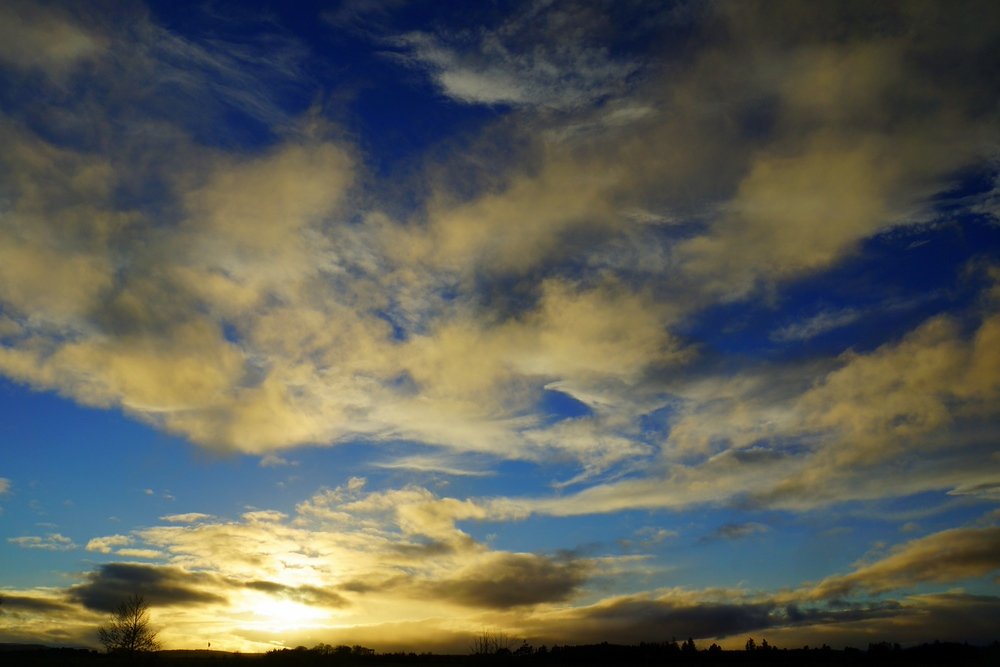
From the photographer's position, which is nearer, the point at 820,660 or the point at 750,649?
the point at 820,660

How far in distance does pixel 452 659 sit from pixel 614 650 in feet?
106

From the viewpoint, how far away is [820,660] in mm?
89188

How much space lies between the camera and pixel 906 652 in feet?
292

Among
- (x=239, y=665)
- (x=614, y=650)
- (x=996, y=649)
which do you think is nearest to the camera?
(x=996, y=649)

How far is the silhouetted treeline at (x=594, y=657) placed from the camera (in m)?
86.9

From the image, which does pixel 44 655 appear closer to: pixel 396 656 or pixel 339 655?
pixel 339 655

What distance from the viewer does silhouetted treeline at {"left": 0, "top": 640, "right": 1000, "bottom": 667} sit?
86938mm

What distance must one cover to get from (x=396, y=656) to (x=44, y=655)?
2472 inches

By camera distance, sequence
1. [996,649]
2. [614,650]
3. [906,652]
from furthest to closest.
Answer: [614,650]
[906,652]
[996,649]

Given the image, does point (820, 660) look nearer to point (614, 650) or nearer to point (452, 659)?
point (614, 650)

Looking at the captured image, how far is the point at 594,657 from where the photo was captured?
110 m

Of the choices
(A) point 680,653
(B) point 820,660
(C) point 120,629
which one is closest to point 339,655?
(C) point 120,629

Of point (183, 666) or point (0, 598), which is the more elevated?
point (0, 598)

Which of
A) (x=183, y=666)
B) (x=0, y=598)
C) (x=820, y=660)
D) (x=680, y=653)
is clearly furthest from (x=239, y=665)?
(x=820, y=660)
